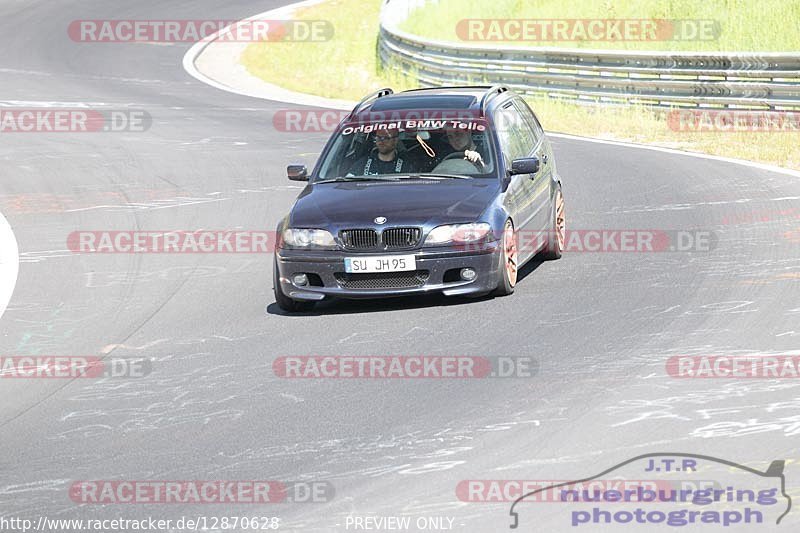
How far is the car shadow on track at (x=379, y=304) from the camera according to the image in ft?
36.1

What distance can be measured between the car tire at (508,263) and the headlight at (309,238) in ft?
4.22

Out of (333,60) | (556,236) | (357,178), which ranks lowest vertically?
(333,60)

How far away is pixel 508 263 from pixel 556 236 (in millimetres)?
1792

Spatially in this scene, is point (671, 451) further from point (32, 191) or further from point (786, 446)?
point (32, 191)

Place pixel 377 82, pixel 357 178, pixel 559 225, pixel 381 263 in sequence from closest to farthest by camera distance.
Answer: pixel 381 263
pixel 357 178
pixel 559 225
pixel 377 82

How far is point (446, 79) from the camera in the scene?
96.9 ft

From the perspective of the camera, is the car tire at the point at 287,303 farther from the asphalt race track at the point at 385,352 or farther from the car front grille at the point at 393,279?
the car front grille at the point at 393,279

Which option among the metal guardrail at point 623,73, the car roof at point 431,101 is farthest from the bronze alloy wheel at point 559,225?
the metal guardrail at point 623,73

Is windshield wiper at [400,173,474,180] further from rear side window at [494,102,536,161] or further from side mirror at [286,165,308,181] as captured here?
side mirror at [286,165,308,181]

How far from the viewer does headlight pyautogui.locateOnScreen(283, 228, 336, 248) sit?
35.8 ft

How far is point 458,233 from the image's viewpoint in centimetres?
1087

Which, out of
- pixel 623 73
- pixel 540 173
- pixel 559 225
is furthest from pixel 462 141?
pixel 623 73

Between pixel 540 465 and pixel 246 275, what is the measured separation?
6238 millimetres

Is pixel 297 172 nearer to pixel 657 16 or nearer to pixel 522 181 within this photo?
pixel 522 181
